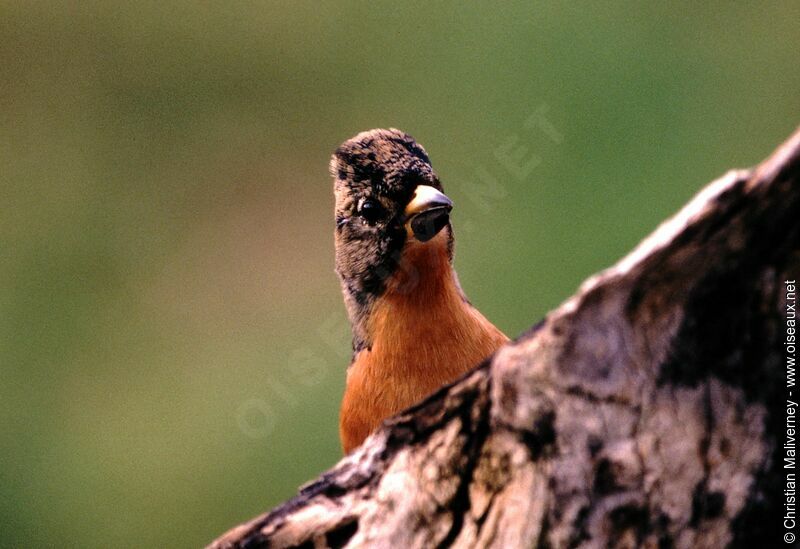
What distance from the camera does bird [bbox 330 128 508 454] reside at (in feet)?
9.80

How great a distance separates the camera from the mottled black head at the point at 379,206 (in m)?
3.06

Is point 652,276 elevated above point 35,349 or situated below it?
below

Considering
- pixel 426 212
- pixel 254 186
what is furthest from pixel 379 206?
pixel 254 186

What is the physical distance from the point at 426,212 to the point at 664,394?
4.34 ft

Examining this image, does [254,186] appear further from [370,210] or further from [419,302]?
[419,302]

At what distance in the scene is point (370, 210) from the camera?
10.5 feet

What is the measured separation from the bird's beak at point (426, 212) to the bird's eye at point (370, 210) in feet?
0.39

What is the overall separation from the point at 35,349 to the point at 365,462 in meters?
4.76

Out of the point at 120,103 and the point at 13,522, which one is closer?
the point at 13,522

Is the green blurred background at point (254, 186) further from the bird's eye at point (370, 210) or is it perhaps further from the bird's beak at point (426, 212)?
the bird's beak at point (426, 212)

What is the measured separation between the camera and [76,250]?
669 centimetres

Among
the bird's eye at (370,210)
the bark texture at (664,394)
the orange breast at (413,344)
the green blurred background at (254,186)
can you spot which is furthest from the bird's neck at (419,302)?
the green blurred background at (254,186)

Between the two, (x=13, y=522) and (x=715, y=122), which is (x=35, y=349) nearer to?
(x=13, y=522)

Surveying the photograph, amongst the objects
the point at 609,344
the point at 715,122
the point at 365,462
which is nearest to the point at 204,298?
the point at 715,122
